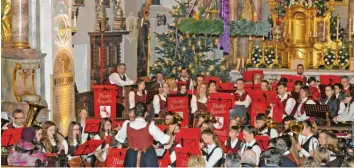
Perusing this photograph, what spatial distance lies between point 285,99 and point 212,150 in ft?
22.3

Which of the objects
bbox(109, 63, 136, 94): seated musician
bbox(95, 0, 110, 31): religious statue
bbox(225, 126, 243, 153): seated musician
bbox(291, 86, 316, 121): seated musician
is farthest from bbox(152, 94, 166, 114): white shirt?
bbox(95, 0, 110, 31): religious statue

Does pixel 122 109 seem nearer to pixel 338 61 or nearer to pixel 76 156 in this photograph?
pixel 76 156

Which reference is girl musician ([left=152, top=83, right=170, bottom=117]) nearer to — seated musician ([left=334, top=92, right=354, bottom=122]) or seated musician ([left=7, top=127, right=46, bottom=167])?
seated musician ([left=334, top=92, right=354, bottom=122])

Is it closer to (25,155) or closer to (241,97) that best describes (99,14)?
(241,97)

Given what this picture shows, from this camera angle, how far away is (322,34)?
35.2 m

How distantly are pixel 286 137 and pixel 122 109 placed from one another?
9915 millimetres

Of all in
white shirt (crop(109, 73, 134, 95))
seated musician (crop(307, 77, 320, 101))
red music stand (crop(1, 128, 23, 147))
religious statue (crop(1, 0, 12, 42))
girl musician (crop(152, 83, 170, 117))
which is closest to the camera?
red music stand (crop(1, 128, 23, 147))

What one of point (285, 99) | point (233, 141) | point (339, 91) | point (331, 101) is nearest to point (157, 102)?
point (285, 99)

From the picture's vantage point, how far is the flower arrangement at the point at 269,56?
3416cm

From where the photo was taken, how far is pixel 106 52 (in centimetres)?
3127

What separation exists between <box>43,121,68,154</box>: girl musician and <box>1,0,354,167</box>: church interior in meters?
0.02

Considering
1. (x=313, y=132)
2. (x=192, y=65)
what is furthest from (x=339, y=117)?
(x=192, y=65)

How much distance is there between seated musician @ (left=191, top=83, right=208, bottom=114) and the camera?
2314cm

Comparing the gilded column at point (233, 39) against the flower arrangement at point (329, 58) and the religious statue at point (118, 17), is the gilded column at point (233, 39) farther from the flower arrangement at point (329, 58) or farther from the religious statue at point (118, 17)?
the religious statue at point (118, 17)
